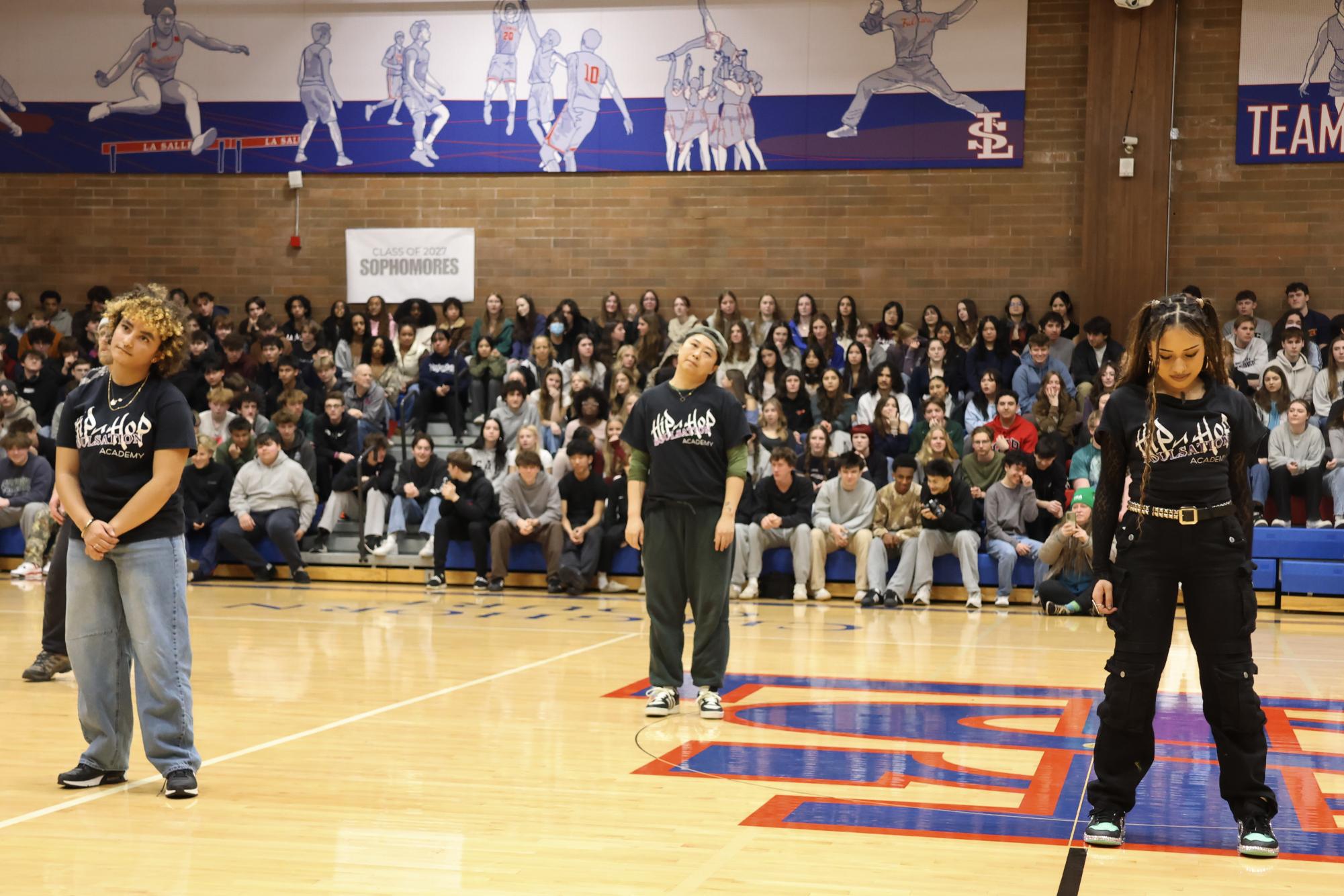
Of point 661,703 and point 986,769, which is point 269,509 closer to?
point 661,703

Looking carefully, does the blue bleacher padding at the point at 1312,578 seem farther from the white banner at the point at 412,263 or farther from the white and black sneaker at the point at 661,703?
the white banner at the point at 412,263

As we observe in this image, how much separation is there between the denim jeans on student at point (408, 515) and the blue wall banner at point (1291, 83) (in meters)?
9.66

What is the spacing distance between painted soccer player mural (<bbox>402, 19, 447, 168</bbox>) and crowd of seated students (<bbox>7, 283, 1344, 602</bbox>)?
7.07 ft

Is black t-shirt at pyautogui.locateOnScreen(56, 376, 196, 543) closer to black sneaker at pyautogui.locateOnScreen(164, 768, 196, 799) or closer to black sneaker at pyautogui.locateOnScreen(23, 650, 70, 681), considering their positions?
black sneaker at pyautogui.locateOnScreen(164, 768, 196, 799)

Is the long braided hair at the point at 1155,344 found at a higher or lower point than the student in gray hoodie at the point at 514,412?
higher

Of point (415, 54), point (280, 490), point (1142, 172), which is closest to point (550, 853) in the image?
point (280, 490)

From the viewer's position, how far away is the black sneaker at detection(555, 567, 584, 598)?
A: 12.1 m

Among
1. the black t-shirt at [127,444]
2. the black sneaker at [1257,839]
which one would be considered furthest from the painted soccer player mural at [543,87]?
the black sneaker at [1257,839]

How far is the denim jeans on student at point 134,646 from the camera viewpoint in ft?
15.2

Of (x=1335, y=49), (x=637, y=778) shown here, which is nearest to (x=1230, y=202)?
(x=1335, y=49)

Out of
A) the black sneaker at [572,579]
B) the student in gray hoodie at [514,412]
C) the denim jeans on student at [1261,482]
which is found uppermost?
the student in gray hoodie at [514,412]

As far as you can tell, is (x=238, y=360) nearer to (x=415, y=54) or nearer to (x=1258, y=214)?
(x=415, y=54)

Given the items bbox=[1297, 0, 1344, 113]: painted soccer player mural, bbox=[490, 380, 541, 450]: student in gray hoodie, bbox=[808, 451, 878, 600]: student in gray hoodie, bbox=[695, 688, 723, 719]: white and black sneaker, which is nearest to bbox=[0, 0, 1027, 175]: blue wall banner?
bbox=[1297, 0, 1344, 113]: painted soccer player mural

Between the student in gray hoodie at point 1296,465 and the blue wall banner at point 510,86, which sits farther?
the blue wall banner at point 510,86
